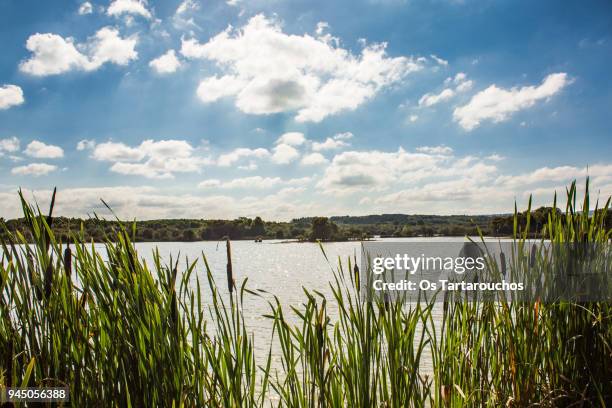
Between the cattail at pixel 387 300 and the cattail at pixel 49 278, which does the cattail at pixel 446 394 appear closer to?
the cattail at pixel 387 300

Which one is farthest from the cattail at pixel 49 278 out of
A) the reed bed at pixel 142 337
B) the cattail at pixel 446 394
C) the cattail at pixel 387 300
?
the cattail at pixel 446 394

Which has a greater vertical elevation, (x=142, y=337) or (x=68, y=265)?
(x=68, y=265)

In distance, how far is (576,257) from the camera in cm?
311

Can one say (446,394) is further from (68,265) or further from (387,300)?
(68,265)

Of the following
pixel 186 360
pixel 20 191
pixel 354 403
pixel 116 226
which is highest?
pixel 20 191

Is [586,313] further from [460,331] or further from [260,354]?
[260,354]

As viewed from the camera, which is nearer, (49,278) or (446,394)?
(49,278)

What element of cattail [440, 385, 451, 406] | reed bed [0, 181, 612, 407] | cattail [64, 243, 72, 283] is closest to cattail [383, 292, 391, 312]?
reed bed [0, 181, 612, 407]

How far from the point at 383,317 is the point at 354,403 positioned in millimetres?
489

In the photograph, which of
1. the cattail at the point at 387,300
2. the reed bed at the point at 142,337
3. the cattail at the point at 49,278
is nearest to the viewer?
the cattail at the point at 49,278

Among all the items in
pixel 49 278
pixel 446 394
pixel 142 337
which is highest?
pixel 49 278

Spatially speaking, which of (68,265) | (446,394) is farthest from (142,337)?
(446,394)

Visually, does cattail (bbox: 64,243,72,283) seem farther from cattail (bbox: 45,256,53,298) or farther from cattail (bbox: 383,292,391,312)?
cattail (bbox: 383,292,391,312)

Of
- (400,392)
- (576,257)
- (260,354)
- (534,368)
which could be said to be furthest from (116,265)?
(260,354)
